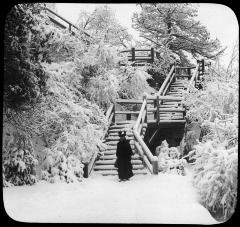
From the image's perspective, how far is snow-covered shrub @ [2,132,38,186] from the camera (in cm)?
767

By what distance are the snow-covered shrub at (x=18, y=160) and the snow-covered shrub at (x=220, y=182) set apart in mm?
3924

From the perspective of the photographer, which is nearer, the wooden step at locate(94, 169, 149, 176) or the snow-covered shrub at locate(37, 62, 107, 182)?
the snow-covered shrub at locate(37, 62, 107, 182)

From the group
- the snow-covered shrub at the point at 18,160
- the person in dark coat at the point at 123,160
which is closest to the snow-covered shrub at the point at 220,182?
the person in dark coat at the point at 123,160

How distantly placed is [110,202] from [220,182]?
2414 millimetres

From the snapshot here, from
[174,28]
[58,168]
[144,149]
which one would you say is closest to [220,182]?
[144,149]

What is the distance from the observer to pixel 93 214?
6.70 metres

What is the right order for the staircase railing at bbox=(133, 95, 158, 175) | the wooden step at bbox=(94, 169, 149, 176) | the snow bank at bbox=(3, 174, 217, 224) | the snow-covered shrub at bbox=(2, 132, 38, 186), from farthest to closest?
the wooden step at bbox=(94, 169, 149, 176), the staircase railing at bbox=(133, 95, 158, 175), the snow-covered shrub at bbox=(2, 132, 38, 186), the snow bank at bbox=(3, 174, 217, 224)

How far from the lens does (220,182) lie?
7.13 metres

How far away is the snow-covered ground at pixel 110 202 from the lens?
21.4ft

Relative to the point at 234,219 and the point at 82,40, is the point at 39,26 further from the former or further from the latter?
the point at 234,219

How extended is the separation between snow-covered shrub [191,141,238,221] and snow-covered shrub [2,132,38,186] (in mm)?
3924

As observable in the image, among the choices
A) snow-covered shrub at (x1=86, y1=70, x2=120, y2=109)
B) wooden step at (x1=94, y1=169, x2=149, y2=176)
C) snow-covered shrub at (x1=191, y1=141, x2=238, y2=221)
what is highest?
snow-covered shrub at (x1=86, y1=70, x2=120, y2=109)

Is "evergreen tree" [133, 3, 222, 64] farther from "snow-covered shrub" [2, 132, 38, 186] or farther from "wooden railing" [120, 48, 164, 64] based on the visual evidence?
"snow-covered shrub" [2, 132, 38, 186]

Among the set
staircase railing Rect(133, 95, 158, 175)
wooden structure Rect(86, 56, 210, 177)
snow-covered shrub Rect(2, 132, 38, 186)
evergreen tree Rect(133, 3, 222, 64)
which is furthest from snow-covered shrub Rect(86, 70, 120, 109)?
evergreen tree Rect(133, 3, 222, 64)
